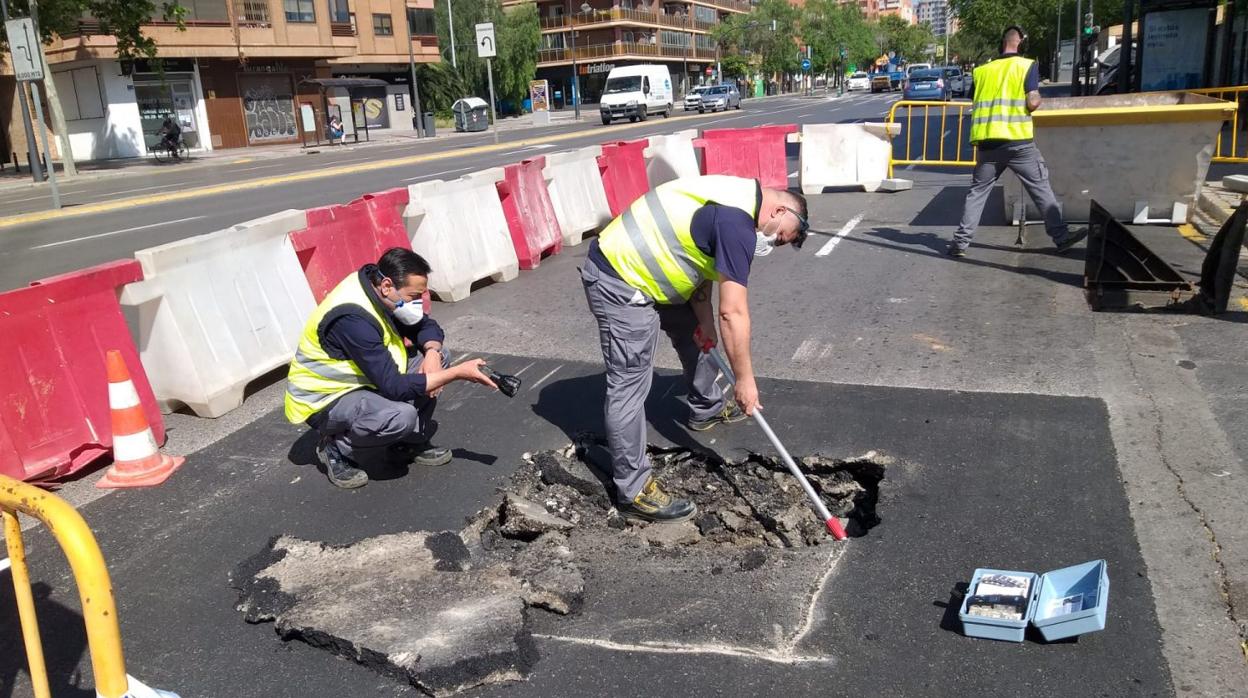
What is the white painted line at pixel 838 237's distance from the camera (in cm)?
967

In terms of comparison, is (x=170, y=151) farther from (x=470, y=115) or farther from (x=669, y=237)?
(x=669, y=237)

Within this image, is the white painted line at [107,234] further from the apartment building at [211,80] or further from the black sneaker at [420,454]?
the apartment building at [211,80]

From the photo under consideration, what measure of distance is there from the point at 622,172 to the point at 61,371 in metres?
7.97

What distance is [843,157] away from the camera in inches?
553

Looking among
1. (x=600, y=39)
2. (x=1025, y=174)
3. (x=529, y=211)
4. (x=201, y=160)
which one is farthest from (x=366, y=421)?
(x=600, y=39)

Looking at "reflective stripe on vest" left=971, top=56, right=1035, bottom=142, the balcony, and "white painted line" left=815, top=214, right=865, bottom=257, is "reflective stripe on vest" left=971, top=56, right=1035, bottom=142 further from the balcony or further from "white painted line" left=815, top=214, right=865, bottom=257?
the balcony

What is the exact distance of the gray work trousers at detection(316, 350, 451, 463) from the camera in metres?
4.53

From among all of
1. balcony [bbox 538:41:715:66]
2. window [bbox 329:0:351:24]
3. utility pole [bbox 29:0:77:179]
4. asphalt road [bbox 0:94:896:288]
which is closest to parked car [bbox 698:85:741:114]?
window [bbox 329:0:351:24]

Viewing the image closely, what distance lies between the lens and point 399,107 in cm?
5094

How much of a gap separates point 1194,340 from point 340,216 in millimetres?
6044

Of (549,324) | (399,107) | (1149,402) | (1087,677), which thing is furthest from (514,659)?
(399,107)

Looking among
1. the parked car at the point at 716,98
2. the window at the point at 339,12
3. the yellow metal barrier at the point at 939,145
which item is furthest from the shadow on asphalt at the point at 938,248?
the parked car at the point at 716,98

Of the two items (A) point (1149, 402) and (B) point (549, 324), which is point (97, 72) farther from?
(A) point (1149, 402)

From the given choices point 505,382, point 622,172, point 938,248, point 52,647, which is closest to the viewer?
point 52,647
